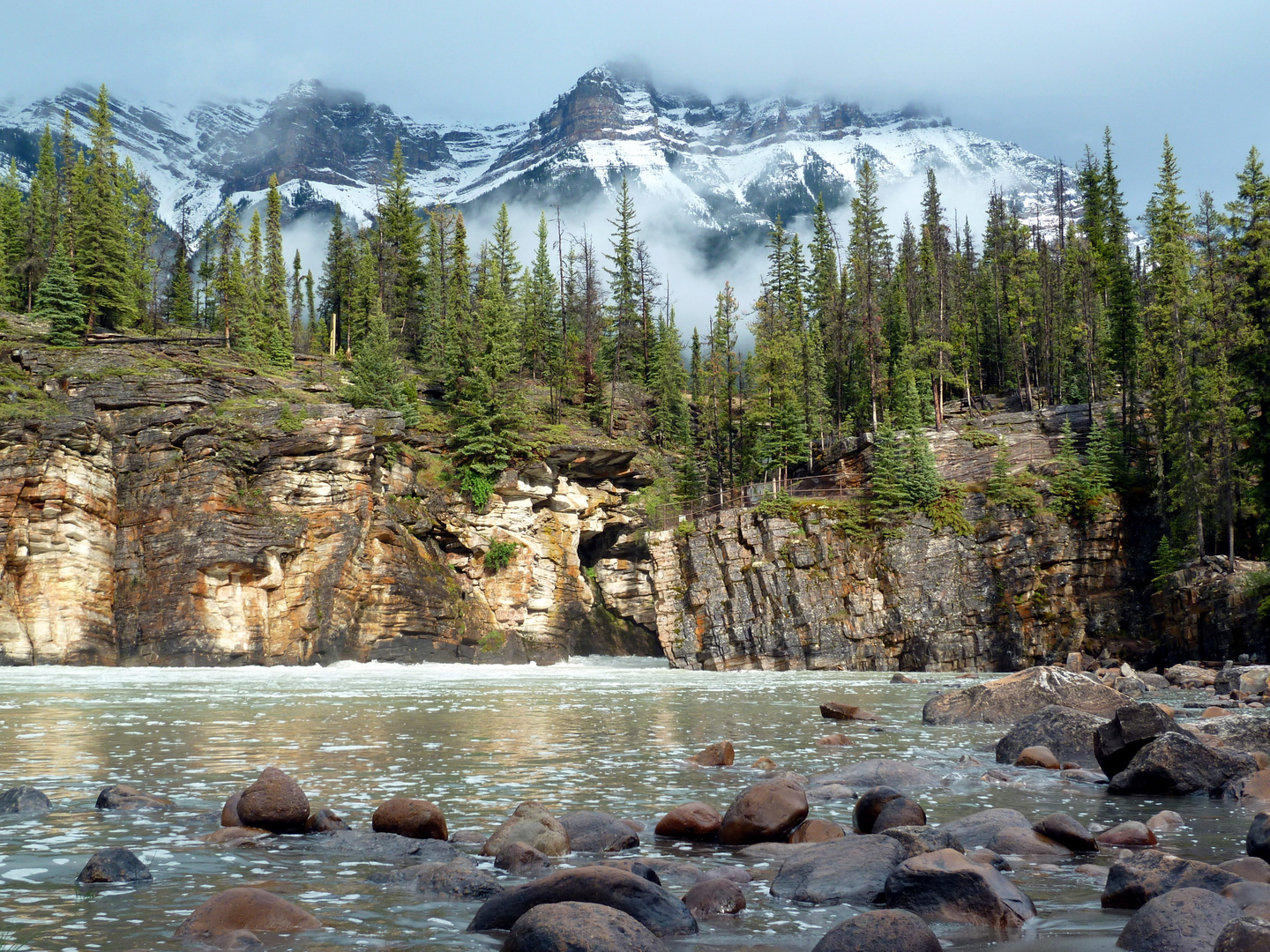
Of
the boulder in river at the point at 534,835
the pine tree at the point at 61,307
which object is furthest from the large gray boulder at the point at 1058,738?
the pine tree at the point at 61,307

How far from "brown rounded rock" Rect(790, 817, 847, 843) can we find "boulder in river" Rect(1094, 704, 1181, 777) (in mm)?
5775

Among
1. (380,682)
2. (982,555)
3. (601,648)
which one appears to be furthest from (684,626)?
(380,682)

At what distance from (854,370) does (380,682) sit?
51128mm

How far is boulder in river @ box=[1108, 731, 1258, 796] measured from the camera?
36.3 ft

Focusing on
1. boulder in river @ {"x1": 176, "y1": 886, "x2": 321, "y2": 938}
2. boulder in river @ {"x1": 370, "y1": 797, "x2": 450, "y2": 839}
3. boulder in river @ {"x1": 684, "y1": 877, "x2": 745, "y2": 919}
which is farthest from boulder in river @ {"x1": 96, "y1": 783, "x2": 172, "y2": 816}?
boulder in river @ {"x1": 684, "y1": 877, "x2": 745, "y2": 919}

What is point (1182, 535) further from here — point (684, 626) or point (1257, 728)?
point (1257, 728)

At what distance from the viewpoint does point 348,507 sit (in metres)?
48.1

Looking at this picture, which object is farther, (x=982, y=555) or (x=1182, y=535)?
(x=982, y=555)

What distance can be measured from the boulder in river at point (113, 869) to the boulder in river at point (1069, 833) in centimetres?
806

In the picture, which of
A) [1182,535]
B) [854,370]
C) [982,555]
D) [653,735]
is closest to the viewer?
[653,735]

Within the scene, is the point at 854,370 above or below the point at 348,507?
above

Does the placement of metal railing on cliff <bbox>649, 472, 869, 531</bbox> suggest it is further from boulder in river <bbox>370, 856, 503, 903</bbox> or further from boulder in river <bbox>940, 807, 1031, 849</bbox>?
boulder in river <bbox>370, 856, 503, 903</bbox>

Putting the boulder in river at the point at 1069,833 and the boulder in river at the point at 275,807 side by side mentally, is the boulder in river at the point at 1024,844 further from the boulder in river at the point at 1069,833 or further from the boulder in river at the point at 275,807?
the boulder in river at the point at 275,807

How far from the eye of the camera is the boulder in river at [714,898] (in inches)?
252
